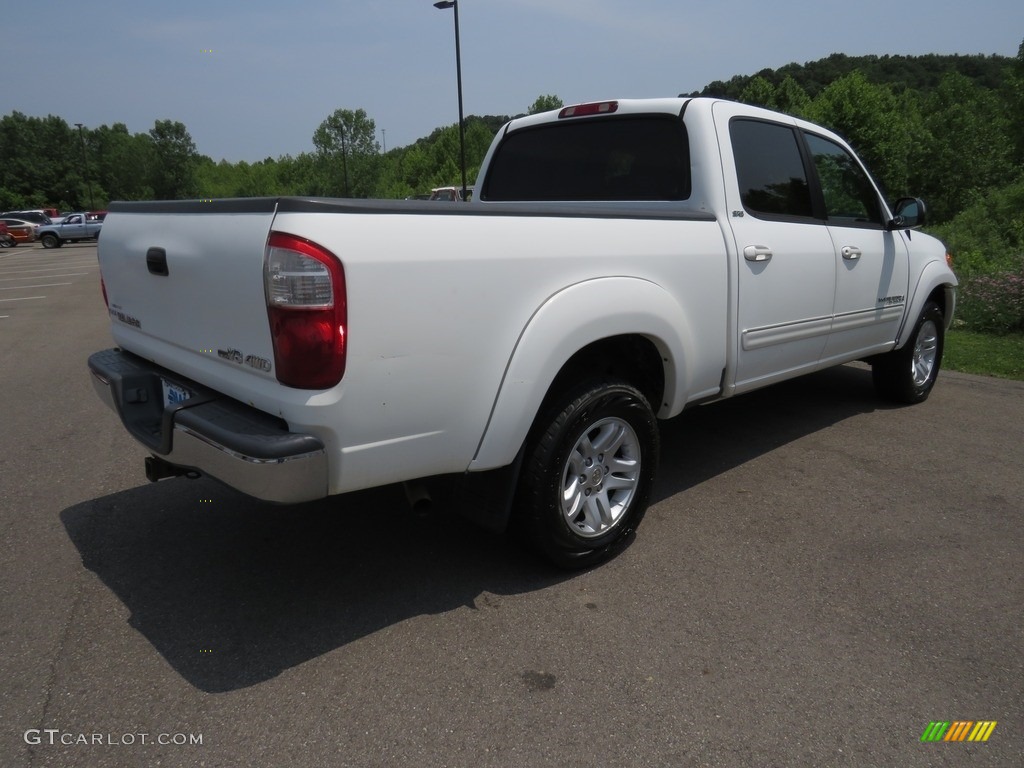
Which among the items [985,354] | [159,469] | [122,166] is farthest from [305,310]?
[122,166]

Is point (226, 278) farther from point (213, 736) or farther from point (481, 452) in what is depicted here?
point (213, 736)

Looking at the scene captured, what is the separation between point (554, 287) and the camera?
2.89 meters

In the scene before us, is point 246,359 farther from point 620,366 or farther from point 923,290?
point 923,290

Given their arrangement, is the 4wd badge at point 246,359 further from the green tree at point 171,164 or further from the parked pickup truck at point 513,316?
the green tree at point 171,164

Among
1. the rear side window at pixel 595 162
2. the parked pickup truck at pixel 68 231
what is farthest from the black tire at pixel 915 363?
the parked pickup truck at pixel 68 231

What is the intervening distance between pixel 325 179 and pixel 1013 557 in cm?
4485

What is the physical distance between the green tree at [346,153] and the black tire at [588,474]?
4281 cm

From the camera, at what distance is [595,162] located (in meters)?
4.27

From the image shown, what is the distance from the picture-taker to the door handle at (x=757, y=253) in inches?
148

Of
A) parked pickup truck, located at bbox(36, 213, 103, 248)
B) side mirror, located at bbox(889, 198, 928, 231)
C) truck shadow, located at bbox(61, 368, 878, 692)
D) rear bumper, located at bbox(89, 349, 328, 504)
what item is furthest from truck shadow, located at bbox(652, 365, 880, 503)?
parked pickup truck, located at bbox(36, 213, 103, 248)

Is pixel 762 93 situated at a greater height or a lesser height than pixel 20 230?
greater

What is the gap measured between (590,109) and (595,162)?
0.98 feet

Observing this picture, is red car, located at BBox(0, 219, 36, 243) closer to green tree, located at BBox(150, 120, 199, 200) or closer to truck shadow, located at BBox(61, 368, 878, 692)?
green tree, located at BBox(150, 120, 199, 200)

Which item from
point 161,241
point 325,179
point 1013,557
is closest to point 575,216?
point 161,241
